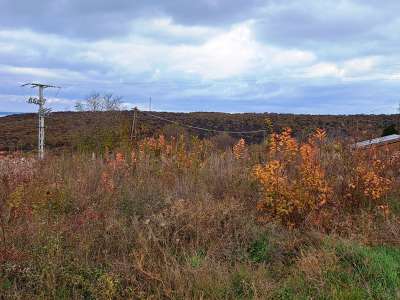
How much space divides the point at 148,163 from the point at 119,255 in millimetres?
4127

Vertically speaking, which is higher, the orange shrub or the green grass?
the orange shrub

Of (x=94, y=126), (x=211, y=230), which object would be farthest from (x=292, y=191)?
(x=94, y=126)

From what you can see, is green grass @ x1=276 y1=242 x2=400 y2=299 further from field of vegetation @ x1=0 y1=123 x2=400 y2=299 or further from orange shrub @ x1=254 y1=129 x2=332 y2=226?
orange shrub @ x1=254 y1=129 x2=332 y2=226

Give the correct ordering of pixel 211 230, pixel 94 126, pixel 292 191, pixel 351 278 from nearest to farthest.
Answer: pixel 351 278
pixel 211 230
pixel 292 191
pixel 94 126

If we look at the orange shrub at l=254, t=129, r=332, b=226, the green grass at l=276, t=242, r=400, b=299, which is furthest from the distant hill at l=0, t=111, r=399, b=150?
the green grass at l=276, t=242, r=400, b=299

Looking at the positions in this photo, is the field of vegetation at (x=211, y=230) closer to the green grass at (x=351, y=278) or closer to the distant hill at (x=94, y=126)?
the green grass at (x=351, y=278)

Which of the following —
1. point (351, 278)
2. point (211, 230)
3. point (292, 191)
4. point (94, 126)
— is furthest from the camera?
point (94, 126)

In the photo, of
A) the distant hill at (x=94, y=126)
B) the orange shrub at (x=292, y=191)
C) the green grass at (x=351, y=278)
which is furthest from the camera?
the distant hill at (x=94, y=126)

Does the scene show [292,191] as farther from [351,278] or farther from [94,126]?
[94,126]

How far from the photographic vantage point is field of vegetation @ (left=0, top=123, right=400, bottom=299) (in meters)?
4.28

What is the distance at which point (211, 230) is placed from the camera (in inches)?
207

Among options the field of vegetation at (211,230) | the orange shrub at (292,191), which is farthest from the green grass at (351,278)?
the orange shrub at (292,191)

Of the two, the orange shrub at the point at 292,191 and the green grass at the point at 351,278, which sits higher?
the orange shrub at the point at 292,191

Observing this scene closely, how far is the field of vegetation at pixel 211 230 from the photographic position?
168 inches
